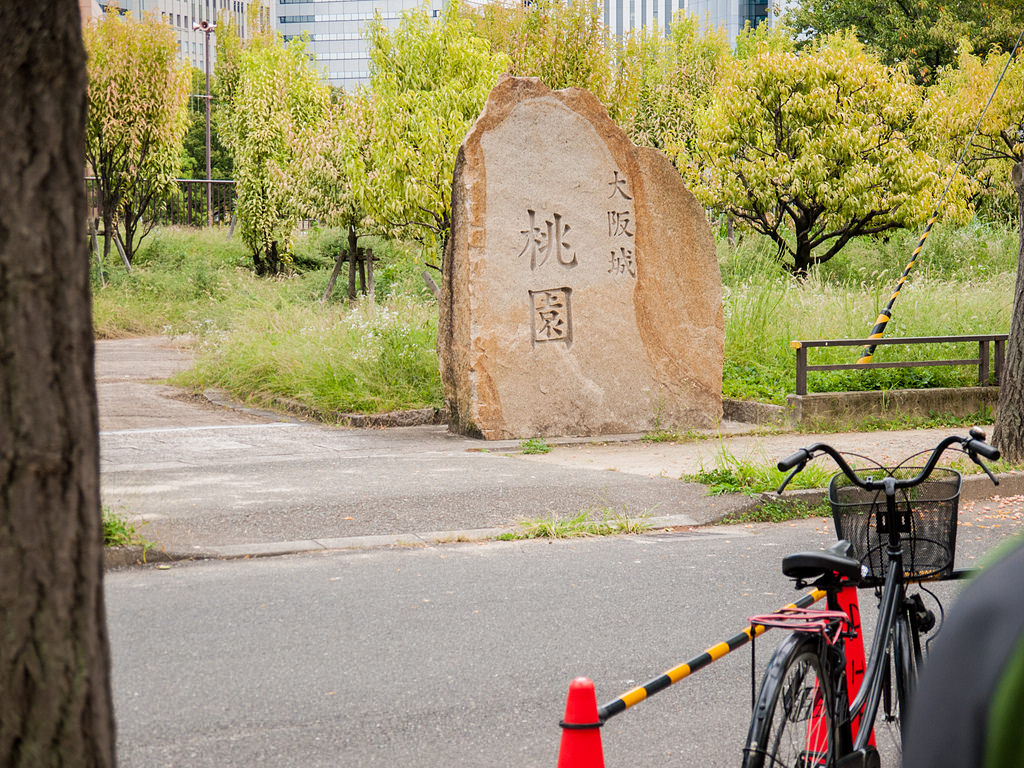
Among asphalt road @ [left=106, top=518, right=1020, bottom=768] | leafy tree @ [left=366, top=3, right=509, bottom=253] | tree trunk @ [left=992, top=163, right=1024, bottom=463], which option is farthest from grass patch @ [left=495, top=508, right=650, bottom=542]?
leafy tree @ [left=366, top=3, right=509, bottom=253]

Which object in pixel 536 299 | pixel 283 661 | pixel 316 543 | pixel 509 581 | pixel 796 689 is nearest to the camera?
pixel 796 689

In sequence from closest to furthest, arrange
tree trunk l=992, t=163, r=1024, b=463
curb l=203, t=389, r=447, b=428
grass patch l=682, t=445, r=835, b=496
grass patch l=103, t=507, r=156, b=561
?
grass patch l=103, t=507, r=156, b=561 < grass patch l=682, t=445, r=835, b=496 < tree trunk l=992, t=163, r=1024, b=463 < curb l=203, t=389, r=447, b=428

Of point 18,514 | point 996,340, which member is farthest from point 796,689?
point 996,340

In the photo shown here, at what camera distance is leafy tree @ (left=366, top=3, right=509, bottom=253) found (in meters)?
21.3

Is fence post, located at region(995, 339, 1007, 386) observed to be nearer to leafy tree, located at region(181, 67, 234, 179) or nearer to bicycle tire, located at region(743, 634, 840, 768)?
bicycle tire, located at region(743, 634, 840, 768)

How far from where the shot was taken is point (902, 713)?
11.7 feet

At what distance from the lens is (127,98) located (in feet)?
89.9

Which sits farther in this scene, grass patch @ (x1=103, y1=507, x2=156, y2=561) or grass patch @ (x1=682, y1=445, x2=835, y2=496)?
grass patch @ (x1=682, y1=445, x2=835, y2=496)

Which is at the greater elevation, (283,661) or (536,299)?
(536,299)

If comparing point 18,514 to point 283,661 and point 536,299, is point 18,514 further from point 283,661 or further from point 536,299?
point 536,299

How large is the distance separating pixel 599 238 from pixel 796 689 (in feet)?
29.8

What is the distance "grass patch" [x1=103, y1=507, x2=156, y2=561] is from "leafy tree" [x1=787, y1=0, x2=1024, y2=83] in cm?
3352

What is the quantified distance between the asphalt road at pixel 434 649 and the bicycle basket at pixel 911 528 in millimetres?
1049

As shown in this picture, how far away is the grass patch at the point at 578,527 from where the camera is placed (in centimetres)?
756
